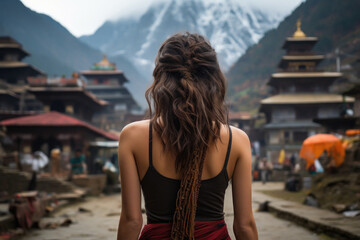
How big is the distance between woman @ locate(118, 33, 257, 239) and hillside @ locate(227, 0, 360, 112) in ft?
126

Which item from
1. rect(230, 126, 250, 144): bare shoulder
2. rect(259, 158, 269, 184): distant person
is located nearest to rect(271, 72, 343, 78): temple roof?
rect(259, 158, 269, 184): distant person

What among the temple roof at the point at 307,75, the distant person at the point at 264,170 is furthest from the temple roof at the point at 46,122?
the temple roof at the point at 307,75

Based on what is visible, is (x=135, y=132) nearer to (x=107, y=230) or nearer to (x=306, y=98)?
(x=107, y=230)

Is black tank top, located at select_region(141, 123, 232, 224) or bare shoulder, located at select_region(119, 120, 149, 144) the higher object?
bare shoulder, located at select_region(119, 120, 149, 144)

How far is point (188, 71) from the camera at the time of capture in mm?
1838

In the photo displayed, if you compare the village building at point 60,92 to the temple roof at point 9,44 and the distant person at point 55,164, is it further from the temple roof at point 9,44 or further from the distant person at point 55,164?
the temple roof at point 9,44

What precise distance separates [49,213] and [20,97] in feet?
79.7

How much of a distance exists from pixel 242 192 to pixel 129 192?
0.54 meters

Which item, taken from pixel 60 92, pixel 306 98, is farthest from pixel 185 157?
pixel 306 98

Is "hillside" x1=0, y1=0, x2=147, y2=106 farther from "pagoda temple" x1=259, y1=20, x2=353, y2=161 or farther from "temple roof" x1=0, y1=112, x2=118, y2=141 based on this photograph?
"pagoda temple" x1=259, y1=20, x2=353, y2=161

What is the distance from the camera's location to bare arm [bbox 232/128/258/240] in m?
1.86

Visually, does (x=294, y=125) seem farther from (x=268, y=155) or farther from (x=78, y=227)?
(x=78, y=227)

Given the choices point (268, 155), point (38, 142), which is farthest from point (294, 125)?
point (38, 142)

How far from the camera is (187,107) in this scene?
1782 millimetres
